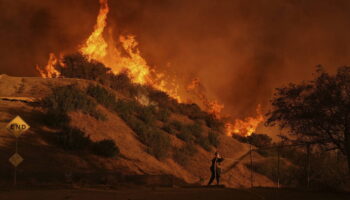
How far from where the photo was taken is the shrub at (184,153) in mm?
29270

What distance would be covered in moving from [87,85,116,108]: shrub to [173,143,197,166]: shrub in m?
7.25

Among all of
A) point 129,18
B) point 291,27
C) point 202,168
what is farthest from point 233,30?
point 202,168

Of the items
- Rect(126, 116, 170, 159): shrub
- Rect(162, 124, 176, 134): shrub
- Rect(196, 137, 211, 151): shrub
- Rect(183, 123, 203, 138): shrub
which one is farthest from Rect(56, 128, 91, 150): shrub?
Rect(196, 137, 211, 151): shrub

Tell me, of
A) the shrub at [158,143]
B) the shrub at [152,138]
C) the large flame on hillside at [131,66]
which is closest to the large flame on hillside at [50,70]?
the large flame on hillside at [131,66]

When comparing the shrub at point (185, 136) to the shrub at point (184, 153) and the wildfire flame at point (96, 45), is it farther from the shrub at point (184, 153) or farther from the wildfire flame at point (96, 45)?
the wildfire flame at point (96, 45)

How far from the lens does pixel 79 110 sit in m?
27.6

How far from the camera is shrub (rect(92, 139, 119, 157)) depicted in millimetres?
23094

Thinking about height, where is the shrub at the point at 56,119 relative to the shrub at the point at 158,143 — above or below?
above

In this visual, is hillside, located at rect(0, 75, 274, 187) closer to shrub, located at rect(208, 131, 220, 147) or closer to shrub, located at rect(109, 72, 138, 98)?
shrub, located at rect(208, 131, 220, 147)

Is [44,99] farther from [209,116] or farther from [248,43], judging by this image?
[248,43]

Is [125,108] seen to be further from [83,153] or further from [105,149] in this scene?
[83,153]

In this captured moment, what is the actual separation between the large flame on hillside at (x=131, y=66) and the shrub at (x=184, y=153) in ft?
47.1

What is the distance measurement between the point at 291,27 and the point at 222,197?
4023 centimetres

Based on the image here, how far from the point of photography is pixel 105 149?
23156 mm
